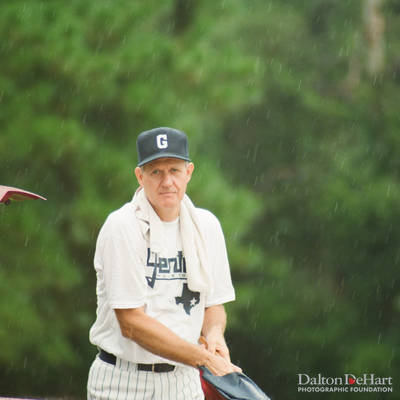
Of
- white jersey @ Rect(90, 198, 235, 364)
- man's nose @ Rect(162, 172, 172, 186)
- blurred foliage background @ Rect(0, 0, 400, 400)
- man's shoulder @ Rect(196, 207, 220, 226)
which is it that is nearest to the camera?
white jersey @ Rect(90, 198, 235, 364)

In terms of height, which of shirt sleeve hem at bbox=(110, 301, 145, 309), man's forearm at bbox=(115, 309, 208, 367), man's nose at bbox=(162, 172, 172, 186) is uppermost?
man's nose at bbox=(162, 172, 172, 186)

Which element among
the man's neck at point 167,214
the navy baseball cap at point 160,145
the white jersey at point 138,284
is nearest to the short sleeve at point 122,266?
the white jersey at point 138,284

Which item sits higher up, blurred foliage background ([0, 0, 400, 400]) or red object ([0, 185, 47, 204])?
blurred foliage background ([0, 0, 400, 400])

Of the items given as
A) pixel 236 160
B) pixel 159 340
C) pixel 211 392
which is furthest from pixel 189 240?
pixel 236 160

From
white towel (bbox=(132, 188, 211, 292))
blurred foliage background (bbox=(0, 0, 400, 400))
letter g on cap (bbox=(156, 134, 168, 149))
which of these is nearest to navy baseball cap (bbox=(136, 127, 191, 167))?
letter g on cap (bbox=(156, 134, 168, 149))

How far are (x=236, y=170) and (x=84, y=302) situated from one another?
9.57ft

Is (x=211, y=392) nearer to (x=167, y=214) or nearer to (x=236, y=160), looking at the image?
(x=167, y=214)

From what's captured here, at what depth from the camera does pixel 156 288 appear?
6.21 ft

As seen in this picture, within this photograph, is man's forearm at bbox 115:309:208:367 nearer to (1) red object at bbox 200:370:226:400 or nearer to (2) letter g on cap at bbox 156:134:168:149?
(1) red object at bbox 200:370:226:400

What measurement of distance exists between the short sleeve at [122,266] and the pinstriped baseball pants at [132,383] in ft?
0.89

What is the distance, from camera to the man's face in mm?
1933

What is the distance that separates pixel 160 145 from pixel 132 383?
2.39 feet

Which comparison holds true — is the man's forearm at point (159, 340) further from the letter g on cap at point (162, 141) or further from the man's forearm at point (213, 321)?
the letter g on cap at point (162, 141)

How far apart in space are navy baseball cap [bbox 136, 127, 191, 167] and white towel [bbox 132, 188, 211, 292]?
0.14 metres
